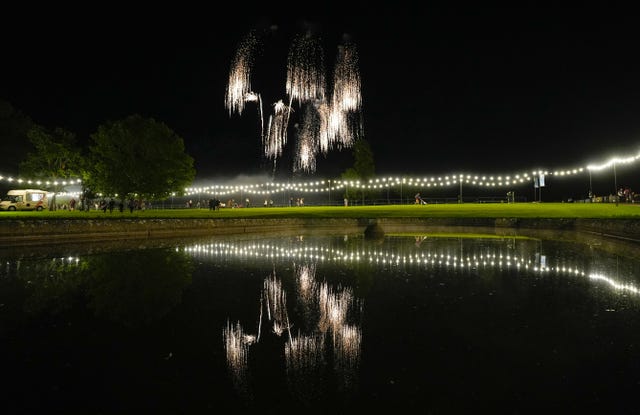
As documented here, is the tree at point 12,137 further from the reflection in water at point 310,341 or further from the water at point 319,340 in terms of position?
the reflection in water at point 310,341

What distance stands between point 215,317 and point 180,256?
27.3 feet

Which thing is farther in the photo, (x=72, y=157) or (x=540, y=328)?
(x=72, y=157)

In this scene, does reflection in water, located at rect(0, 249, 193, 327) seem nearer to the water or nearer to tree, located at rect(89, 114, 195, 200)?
the water

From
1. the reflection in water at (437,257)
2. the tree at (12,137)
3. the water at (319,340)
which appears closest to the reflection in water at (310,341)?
the water at (319,340)

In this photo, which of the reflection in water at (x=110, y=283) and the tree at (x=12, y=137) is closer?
the reflection in water at (x=110, y=283)

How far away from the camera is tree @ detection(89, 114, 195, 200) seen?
3791cm

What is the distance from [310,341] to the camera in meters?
5.34

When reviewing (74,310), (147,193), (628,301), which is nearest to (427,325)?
(628,301)

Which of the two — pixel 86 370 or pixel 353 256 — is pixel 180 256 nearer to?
pixel 353 256

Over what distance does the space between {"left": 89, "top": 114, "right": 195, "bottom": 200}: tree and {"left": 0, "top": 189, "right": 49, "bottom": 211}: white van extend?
35.3 feet

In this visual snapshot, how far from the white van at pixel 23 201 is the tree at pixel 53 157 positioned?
226 cm

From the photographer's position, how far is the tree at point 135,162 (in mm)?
37906

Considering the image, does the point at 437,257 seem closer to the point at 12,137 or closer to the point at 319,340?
the point at 319,340

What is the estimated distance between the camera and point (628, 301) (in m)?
7.32
